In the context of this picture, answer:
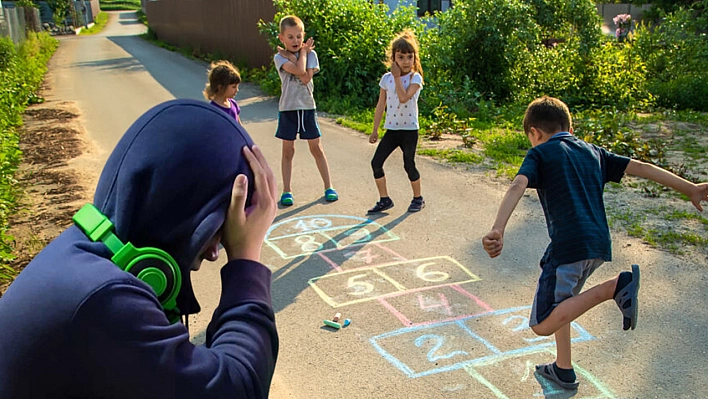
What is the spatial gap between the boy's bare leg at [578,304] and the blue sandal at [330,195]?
3598mm

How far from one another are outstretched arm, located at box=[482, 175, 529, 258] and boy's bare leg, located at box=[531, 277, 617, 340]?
17.4 inches

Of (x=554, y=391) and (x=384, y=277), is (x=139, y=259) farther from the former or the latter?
(x=384, y=277)

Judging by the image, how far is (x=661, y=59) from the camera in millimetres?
13070

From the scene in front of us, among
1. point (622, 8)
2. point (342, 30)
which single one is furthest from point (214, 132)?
point (622, 8)

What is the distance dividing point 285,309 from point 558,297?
1.86 metres

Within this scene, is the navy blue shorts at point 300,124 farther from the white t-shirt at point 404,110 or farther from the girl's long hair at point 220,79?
the girl's long hair at point 220,79

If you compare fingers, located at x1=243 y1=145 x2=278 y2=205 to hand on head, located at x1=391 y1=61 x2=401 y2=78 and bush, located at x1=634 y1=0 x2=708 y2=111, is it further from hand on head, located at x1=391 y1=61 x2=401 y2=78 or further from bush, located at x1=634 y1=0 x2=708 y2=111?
bush, located at x1=634 y1=0 x2=708 y2=111

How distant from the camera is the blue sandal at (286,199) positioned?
632cm

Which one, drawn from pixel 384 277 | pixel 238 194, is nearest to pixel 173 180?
pixel 238 194

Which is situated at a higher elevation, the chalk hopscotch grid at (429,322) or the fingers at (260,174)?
the fingers at (260,174)

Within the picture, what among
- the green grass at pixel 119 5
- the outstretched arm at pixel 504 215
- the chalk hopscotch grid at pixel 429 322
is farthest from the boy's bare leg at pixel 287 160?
the green grass at pixel 119 5

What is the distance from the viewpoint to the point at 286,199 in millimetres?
6324

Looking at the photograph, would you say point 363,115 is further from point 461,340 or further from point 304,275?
point 461,340

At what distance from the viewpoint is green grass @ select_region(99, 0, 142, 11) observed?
213 feet
